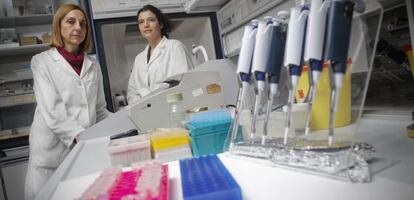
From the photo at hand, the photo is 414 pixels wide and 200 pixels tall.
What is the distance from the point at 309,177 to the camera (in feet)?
1.74

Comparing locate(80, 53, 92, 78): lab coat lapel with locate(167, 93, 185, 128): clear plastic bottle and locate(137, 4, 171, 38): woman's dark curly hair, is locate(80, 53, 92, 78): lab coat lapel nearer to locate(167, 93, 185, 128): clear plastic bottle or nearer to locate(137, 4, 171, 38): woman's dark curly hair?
locate(137, 4, 171, 38): woman's dark curly hair

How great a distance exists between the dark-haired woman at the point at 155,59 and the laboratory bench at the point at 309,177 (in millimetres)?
1291

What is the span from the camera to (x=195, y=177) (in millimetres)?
558

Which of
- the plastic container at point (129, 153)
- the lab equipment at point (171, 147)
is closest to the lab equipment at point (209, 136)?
the lab equipment at point (171, 147)

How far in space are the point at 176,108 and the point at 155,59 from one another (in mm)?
1072

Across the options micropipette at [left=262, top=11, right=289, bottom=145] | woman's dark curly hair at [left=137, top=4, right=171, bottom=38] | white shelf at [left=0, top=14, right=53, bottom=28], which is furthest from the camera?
white shelf at [left=0, top=14, right=53, bottom=28]

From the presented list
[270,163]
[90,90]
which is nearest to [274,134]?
[270,163]

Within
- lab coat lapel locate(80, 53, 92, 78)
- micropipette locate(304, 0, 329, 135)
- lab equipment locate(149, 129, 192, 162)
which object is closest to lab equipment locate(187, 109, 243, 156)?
lab equipment locate(149, 129, 192, 162)

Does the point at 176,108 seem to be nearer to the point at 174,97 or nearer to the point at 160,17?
the point at 174,97

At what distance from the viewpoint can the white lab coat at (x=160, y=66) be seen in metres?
2.15

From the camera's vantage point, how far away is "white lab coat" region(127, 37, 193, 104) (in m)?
2.15

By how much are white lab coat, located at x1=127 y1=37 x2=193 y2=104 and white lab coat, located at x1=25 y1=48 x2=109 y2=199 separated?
14.6 inches

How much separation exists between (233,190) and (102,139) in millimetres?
1111

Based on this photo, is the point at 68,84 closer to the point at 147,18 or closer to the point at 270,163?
the point at 147,18
